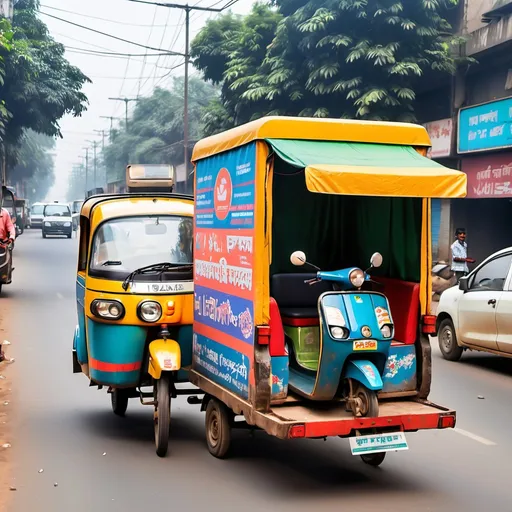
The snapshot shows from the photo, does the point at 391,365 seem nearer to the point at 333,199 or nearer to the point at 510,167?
Result: the point at 333,199

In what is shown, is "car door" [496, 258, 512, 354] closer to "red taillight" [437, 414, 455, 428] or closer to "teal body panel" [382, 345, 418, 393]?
"teal body panel" [382, 345, 418, 393]

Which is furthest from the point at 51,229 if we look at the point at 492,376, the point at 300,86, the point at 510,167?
the point at 492,376

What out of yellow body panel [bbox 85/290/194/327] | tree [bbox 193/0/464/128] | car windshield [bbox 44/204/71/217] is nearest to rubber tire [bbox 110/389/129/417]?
yellow body panel [bbox 85/290/194/327]

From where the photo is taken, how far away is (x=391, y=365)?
6457 millimetres

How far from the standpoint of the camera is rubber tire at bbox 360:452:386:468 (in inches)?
258

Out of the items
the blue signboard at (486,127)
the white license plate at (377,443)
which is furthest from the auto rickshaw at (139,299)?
the blue signboard at (486,127)

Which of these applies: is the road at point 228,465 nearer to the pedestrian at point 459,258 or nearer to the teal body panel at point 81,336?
the teal body panel at point 81,336

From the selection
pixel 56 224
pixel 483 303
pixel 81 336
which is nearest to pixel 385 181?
pixel 81 336

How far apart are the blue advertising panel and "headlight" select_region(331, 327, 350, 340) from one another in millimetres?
554

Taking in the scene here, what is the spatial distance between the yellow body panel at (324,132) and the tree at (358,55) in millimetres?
15759

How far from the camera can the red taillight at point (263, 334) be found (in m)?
5.82

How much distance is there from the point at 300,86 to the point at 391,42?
293 centimetres

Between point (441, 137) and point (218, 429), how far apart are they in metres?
18.1

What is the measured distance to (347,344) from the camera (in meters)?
5.77
